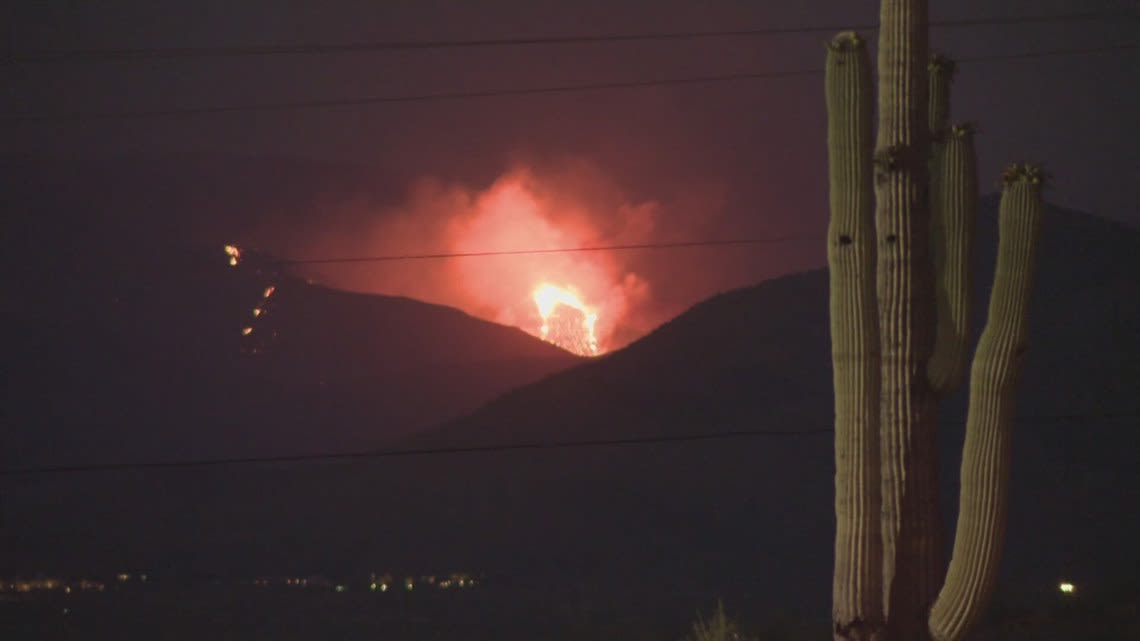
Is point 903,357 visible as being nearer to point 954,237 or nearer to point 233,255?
point 954,237

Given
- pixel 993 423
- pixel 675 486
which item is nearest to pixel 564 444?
pixel 675 486

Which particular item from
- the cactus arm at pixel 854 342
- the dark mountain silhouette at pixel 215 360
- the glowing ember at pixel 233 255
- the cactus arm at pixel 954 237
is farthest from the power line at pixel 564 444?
the glowing ember at pixel 233 255

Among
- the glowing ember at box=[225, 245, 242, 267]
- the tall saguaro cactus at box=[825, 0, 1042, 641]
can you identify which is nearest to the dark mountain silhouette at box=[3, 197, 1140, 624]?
the tall saguaro cactus at box=[825, 0, 1042, 641]

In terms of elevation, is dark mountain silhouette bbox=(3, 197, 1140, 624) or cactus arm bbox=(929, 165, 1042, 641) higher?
dark mountain silhouette bbox=(3, 197, 1140, 624)

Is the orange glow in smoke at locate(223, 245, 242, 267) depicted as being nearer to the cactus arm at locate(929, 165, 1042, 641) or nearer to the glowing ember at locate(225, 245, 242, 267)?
the glowing ember at locate(225, 245, 242, 267)

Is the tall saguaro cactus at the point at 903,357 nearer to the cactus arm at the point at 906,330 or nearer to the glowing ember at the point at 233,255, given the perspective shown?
the cactus arm at the point at 906,330

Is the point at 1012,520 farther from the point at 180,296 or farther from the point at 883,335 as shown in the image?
the point at 180,296
